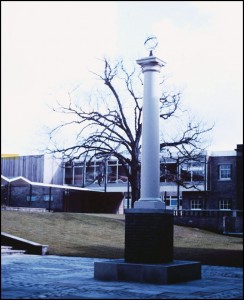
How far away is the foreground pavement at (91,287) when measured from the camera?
30.5 ft

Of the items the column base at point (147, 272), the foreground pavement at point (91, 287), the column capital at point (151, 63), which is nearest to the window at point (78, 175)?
the foreground pavement at point (91, 287)

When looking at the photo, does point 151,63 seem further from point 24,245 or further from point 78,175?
point 78,175

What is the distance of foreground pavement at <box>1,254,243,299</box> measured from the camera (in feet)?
30.5

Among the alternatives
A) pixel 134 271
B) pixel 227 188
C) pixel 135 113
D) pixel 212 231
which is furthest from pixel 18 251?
pixel 227 188

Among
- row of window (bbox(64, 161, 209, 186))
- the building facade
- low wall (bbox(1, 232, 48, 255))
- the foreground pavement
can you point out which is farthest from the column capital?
row of window (bbox(64, 161, 209, 186))

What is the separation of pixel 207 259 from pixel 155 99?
9.25 m

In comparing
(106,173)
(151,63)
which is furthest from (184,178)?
(151,63)

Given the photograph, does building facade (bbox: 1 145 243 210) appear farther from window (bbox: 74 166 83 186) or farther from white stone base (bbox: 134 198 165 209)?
white stone base (bbox: 134 198 165 209)

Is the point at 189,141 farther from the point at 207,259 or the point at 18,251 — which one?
the point at 18,251

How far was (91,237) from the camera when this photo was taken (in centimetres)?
2716

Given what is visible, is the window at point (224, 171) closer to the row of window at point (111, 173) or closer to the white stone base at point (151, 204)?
the row of window at point (111, 173)

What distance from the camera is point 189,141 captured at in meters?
30.6

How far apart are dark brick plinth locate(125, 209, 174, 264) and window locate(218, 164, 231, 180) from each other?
130 feet

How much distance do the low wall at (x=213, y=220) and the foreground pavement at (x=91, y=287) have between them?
2540 centimetres
